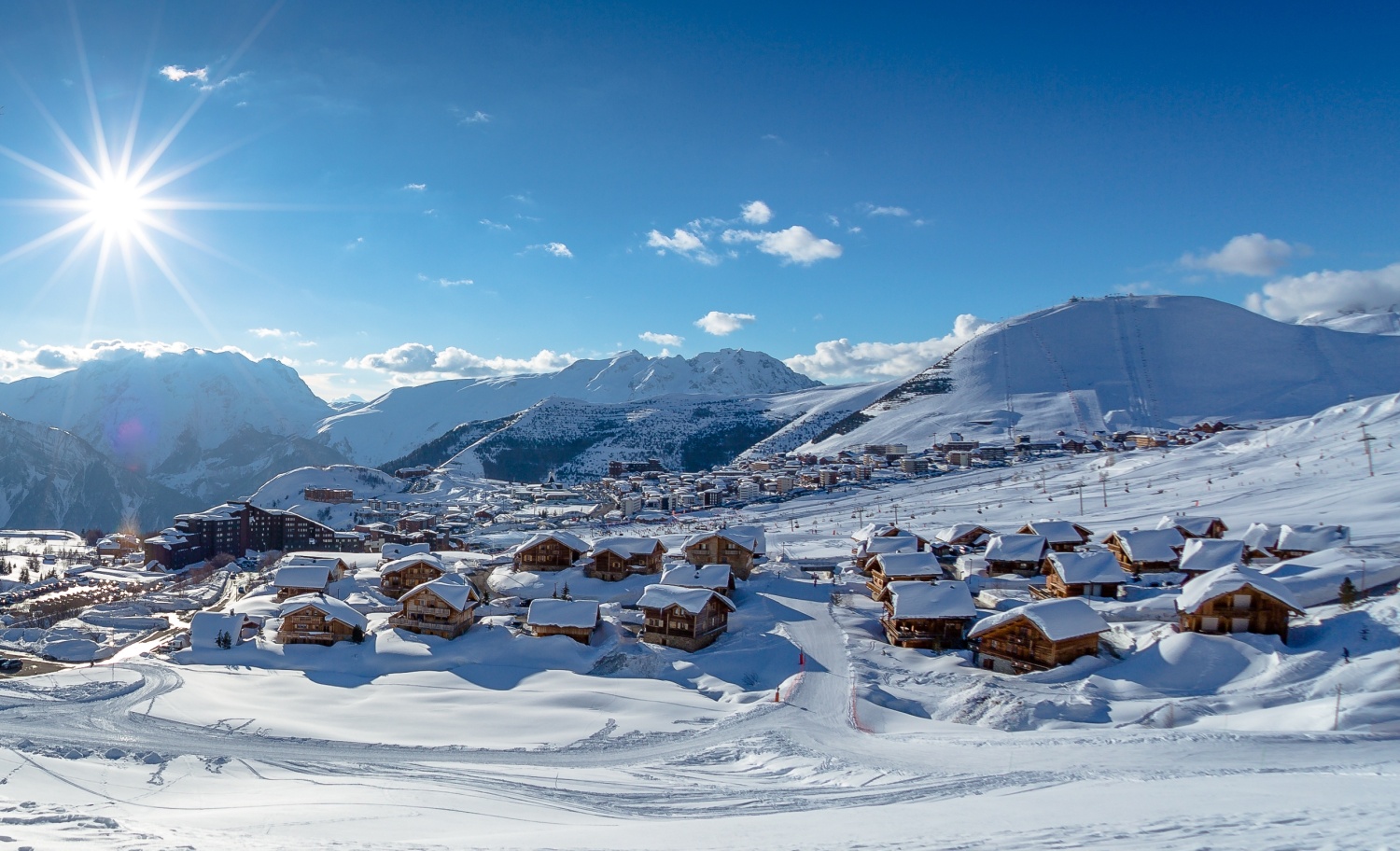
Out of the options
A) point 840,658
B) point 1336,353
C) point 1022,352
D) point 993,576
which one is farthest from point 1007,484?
point 1336,353

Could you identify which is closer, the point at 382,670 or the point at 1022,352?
the point at 382,670

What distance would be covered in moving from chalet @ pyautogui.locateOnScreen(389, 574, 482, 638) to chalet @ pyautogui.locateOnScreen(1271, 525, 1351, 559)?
41561 mm

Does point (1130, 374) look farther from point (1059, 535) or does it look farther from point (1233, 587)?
point (1233, 587)

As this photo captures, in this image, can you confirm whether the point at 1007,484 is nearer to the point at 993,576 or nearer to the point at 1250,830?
the point at 993,576

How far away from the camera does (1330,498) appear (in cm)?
4809

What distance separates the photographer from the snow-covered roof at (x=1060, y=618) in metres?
27.1

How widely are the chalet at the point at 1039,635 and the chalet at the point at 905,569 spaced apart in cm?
879

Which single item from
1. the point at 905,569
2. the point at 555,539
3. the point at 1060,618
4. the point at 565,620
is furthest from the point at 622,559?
the point at 1060,618

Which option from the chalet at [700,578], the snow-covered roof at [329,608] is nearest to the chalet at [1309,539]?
the chalet at [700,578]

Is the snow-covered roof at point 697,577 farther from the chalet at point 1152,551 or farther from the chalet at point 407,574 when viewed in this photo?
the chalet at point 1152,551

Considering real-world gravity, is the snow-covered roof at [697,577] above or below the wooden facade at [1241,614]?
above

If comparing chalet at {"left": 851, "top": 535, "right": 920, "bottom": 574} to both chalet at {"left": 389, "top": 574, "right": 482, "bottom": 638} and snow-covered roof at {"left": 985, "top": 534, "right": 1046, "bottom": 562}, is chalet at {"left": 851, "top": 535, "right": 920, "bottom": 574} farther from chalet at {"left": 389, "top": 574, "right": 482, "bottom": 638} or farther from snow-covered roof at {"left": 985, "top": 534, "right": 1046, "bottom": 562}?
chalet at {"left": 389, "top": 574, "right": 482, "bottom": 638}

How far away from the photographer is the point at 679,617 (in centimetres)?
3341

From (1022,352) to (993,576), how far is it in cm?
15812
